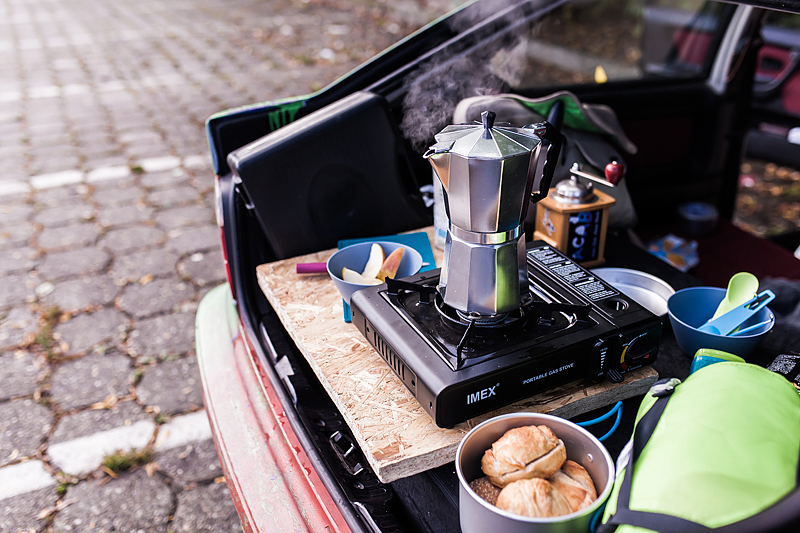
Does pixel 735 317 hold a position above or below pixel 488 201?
below

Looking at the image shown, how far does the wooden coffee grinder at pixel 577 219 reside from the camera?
5.18ft

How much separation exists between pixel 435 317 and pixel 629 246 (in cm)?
88

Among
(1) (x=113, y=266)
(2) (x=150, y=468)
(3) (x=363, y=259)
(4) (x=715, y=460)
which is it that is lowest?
(2) (x=150, y=468)

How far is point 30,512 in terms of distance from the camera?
2.14 meters

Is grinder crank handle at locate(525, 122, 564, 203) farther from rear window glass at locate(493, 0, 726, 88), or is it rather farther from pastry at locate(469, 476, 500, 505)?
rear window glass at locate(493, 0, 726, 88)

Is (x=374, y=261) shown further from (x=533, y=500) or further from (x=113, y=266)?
(x=113, y=266)

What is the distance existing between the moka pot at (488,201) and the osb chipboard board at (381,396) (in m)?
0.20

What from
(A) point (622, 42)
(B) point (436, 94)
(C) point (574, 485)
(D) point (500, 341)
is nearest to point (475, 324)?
(D) point (500, 341)

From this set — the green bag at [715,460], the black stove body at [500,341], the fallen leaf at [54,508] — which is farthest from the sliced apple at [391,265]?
the fallen leaf at [54,508]

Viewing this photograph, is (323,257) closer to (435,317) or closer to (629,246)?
(435,317)

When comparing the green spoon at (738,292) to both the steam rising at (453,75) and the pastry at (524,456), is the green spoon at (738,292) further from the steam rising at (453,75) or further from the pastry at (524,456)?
the steam rising at (453,75)

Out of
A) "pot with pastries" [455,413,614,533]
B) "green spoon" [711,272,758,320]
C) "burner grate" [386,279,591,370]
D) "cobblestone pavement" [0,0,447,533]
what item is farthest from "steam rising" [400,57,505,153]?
"cobblestone pavement" [0,0,447,533]

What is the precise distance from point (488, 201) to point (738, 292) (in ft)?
2.45

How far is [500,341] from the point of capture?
111 cm
